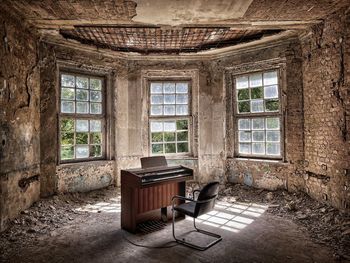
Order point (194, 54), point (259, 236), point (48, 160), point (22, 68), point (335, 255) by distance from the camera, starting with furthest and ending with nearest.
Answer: point (194, 54) → point (48, 160) → point (22, 68) → point (259, 236) → point (335, 255)

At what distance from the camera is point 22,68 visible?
13.1 ft

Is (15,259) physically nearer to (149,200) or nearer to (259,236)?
(149,200)

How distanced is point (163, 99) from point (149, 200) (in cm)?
306

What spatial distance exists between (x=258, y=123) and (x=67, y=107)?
4256 millimetres

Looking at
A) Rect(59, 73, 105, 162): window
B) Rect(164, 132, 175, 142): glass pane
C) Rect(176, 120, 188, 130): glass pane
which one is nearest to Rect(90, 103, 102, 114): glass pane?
Rect(59, 73, 105, 162): window

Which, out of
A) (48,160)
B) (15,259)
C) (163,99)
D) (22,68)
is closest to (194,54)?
(163,99)

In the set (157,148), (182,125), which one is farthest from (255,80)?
(157,148)

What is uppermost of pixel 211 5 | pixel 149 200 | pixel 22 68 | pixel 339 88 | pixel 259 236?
pixel 211 5

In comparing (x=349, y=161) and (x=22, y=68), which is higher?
(x=22, y=68)

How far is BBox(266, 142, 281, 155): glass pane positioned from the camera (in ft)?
17.0

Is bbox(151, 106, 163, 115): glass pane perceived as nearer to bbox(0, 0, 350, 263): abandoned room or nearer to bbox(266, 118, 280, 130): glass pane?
bbox(0, 0, 350, 263): abandoned room

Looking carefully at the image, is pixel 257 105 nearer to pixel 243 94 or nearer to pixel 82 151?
pixel 243 94

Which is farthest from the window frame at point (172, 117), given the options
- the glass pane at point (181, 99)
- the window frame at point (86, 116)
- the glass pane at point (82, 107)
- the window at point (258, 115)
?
the glass pane at point (82, 107)

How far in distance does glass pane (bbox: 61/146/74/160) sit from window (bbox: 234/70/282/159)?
382 cm
